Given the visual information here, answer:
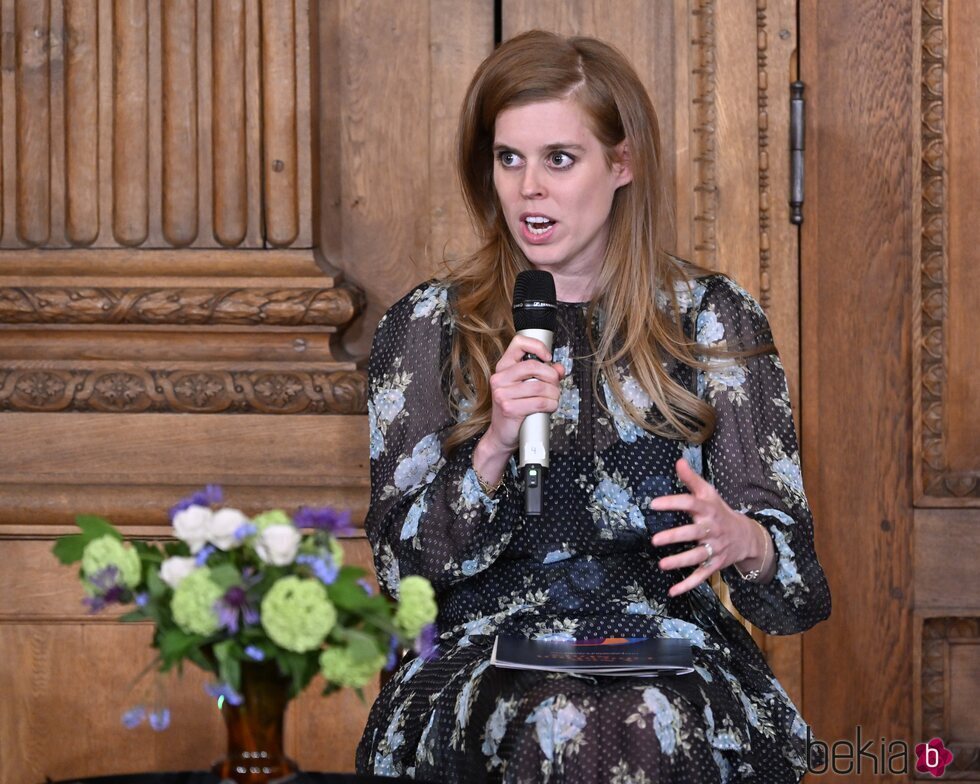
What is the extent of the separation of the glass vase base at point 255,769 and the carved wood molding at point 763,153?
1599 millimetres

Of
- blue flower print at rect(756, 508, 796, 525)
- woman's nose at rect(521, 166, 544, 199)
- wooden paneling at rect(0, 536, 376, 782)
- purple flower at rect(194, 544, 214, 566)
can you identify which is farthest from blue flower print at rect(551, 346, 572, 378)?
purple flower at rect(194, 544, 214, 566)

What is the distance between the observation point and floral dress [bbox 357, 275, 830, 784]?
6.31 ft

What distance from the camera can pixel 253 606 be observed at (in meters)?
1.29

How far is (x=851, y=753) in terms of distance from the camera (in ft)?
8.99

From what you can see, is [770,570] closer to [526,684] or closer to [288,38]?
[526,684]

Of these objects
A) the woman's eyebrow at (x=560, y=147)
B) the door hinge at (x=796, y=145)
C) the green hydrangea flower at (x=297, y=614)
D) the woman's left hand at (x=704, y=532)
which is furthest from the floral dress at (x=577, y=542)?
the green hydrangea flower at (x=297, y=614)

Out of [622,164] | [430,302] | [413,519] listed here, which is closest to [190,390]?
[430,302]

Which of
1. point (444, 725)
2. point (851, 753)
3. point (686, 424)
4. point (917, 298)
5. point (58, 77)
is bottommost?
point (851, 753)

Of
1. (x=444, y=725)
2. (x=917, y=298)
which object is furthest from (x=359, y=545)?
(x=917, y=298)

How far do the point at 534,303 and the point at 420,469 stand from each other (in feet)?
1.46

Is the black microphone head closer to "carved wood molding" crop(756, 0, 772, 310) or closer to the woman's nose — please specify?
the woman's nose

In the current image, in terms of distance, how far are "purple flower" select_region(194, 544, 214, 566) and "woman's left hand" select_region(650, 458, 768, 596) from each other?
24.6 inches

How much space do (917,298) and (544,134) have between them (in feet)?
3.13

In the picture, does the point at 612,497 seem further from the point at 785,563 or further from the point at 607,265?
the point at 607,265
